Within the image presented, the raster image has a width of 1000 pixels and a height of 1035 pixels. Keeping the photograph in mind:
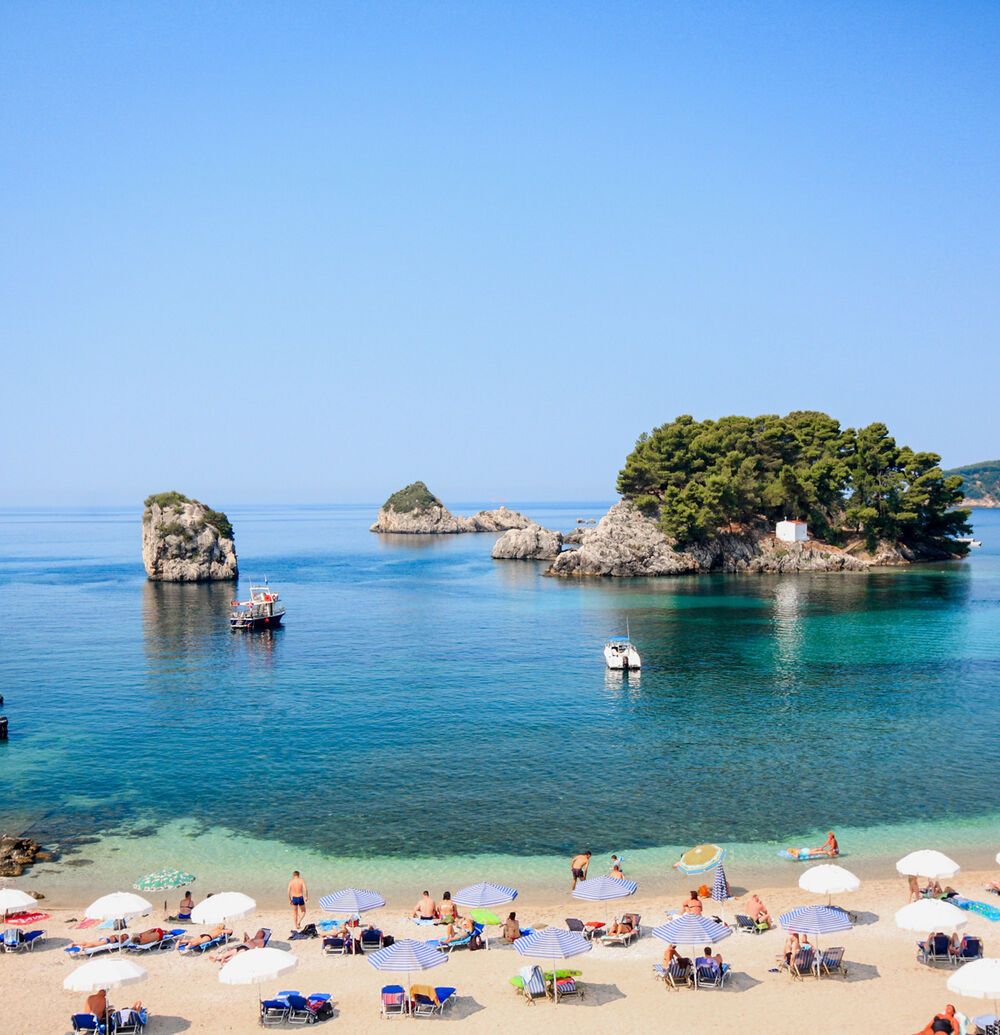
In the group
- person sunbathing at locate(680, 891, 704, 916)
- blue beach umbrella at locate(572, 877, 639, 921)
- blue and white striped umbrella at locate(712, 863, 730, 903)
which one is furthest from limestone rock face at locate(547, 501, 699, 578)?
blue beach umbrella at locate(572, 877, 639, 921)

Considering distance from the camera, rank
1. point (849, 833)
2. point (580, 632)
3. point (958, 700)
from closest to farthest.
→ point (849, 833) → point (958, 700) → point (580, 632)

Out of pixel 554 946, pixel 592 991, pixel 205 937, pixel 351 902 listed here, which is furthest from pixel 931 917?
pixel 205 937

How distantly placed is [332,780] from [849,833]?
2228cm

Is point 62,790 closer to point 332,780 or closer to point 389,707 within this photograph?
point 332,780

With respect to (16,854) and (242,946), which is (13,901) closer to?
(242,946)

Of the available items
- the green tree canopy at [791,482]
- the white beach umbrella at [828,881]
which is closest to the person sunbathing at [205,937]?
the white beach umbrella at [828,881]

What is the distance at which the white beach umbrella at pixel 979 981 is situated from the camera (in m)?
18.7

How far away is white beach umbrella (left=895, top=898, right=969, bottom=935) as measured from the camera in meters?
22.3

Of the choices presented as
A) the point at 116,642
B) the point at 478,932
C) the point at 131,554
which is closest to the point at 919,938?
the point at 478,932

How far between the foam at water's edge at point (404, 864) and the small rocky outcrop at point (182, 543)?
97.3 m

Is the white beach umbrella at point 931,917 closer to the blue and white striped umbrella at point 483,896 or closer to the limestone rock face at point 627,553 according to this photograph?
the blue and white striped umbrella at point 483,896

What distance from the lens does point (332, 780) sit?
40844mm

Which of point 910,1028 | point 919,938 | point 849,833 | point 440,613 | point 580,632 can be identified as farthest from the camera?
point 440,613

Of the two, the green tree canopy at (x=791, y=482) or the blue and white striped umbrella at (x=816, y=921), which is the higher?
the green tree canopy at (x=791, y=482)
